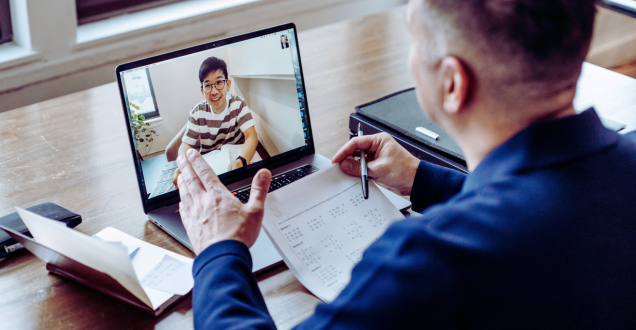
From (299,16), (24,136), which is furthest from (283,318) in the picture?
(299,16)

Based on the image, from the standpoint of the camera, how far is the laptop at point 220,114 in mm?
991

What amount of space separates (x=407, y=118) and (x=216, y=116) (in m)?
0.48

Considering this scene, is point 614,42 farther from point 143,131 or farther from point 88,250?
point 88,250

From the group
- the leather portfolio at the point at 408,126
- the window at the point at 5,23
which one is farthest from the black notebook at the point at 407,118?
the window at the point at 5,23

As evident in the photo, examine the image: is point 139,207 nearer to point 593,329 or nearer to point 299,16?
point 593,329

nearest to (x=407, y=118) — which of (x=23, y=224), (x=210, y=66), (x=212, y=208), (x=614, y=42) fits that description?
(x=210, y=66)

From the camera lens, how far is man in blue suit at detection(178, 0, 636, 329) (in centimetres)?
52

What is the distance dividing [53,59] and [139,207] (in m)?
1.55

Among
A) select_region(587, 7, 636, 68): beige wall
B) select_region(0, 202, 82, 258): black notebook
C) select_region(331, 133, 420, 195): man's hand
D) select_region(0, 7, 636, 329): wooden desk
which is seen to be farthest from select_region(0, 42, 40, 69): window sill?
select_region(587, 7, 636, 68): beige wall

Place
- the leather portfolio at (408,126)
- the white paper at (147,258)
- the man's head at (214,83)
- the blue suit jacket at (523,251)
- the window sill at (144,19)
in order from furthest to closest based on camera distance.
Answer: the window sill at (144,19)
the leather portfolio at (408,126)
the man's head at (214,83)
the white paper at (147,258)
the blue suit jacket at (523,251)

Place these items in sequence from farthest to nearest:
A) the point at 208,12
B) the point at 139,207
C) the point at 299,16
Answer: the point at 299,16, the point at 208,12, the point at 139,207

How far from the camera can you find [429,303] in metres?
0.51

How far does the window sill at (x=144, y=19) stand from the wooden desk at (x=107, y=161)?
0.95 metres

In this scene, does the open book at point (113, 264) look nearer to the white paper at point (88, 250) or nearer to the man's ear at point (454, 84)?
the white paper at point (88, 250)
